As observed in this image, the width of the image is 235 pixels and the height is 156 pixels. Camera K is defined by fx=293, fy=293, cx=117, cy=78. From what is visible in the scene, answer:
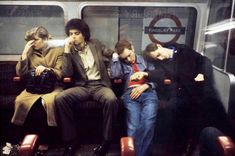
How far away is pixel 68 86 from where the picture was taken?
9.32ft

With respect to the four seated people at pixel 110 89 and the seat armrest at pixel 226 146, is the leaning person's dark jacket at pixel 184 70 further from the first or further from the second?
the seat armrest at pixel 226 146

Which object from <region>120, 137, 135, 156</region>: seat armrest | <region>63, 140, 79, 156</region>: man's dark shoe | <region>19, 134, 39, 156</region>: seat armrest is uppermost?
<region>120, 137, 135, 156</region>: seat armrest

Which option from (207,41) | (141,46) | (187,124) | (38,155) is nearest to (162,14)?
(141,46)

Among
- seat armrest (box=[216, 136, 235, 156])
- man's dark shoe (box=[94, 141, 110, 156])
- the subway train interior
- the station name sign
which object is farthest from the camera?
man's dark shoe (box=[94, 141, 110, 156])

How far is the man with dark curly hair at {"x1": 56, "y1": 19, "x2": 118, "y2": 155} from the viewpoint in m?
2.74

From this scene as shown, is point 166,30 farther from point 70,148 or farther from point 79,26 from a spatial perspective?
point 70,148

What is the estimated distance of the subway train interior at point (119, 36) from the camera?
8.18 ft

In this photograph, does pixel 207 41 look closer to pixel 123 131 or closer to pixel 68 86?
pixel 123 131

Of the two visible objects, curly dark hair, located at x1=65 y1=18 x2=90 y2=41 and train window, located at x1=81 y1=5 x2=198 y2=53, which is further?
curly dark hair, located at x1=65 y1=18 x2=90 y2=41

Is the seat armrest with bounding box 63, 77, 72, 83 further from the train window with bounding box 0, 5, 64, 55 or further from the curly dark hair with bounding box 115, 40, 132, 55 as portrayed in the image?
the curly dark hair with bounding box 115, 40, 132, 55

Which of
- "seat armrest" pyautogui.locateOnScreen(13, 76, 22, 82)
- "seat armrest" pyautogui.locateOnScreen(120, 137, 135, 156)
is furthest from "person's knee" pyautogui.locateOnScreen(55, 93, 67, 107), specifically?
"seat armrest" pyautogui.locateOnScreen(120, 137, 135, 156)

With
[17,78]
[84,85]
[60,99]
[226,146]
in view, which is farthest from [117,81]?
[226,146]

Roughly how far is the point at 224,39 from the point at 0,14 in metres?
1.92

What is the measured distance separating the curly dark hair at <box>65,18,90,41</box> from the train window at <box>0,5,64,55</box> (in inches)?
3.6
